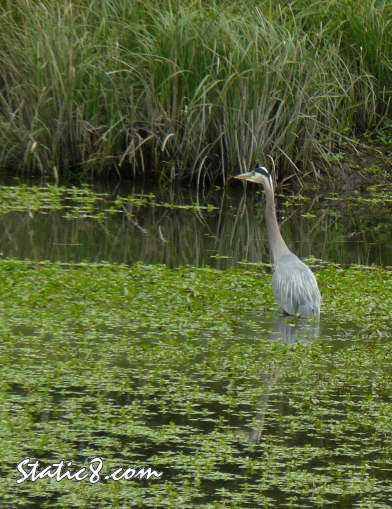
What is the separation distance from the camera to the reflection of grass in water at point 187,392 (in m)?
5.22

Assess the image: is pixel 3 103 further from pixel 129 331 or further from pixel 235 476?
pixel 235 476

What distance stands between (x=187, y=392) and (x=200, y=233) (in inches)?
206

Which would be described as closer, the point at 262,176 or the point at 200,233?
the point at 262,176

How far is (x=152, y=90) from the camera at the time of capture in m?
13.3

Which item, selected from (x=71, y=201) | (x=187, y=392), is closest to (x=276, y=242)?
(x=187, y=392)

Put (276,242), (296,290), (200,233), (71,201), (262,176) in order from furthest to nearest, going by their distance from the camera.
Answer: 1. (71,201)
2. (200,233)
3. (262,176)
4. (276,242)
5. (296,290)

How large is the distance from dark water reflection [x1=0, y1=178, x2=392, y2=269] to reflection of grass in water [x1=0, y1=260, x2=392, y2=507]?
0.97 m

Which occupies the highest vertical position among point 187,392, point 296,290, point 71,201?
point 71,201

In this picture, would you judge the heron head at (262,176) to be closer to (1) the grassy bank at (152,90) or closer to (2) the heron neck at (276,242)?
(2) the heron neck at (276,242)

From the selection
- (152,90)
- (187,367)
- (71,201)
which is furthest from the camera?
(152,90)

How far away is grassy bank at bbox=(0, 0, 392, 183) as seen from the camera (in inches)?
519

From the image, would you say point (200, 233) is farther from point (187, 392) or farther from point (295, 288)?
point (187, 392)

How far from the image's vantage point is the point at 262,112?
13312mm

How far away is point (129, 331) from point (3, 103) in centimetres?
639
